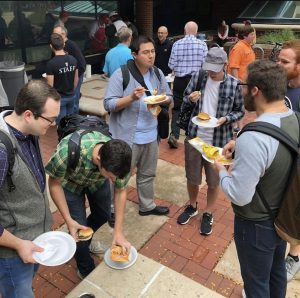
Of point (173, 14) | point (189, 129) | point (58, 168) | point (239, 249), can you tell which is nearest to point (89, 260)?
point (58, 168)

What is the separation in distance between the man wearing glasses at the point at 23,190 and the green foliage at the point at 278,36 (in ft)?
32.5

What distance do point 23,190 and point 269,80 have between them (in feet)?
5.10

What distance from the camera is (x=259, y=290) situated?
2297 mm

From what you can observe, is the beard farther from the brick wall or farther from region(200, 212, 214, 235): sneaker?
the brick wall

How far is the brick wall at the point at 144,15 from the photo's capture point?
10901mm

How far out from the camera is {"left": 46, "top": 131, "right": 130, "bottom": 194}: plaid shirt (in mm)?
2381

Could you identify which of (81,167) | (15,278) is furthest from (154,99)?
(15,278)

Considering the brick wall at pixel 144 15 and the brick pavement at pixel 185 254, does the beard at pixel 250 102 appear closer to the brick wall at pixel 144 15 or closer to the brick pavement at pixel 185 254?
the brick pavement at pixel 185 254

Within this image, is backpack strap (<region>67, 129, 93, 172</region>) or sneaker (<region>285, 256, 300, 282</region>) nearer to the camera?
backpack strap (<region>67, 129, 93, 172</region>)

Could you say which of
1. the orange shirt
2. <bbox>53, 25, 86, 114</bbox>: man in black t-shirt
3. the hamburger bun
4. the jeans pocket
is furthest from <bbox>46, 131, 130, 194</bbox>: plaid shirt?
the orange shirt

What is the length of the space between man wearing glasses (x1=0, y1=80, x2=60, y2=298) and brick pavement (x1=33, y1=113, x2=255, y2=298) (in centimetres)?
105

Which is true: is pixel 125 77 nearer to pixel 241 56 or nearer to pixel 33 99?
pixel 33 99

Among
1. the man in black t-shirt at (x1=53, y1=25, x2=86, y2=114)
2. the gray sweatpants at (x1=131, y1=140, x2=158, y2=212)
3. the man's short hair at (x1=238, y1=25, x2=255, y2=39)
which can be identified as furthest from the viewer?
the man's short hair at (x1=238, y1=25, x2=255, y2=39)

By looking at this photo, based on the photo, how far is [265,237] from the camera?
2143 millimetres
